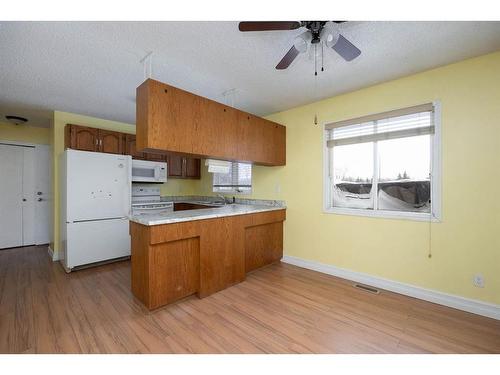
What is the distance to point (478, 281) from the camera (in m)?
2.05

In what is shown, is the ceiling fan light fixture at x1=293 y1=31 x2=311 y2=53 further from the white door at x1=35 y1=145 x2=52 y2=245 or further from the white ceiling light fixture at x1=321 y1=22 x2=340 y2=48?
the white door at x1=35 y1=145 x2=52 y2=245

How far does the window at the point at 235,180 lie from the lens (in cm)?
422

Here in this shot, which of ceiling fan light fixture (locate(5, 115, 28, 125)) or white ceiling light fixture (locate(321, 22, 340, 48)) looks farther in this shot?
ceiling fan light fixture (locate(5, 115, 28, 125))

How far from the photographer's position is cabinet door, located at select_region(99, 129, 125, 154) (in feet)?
11.8

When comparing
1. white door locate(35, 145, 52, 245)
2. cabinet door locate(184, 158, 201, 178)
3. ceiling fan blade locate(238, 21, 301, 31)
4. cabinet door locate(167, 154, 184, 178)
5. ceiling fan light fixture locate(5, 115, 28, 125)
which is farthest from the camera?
cabinet door locate(184, 158, 201, 178)

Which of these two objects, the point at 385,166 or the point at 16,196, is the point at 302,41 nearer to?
the point at 385,166

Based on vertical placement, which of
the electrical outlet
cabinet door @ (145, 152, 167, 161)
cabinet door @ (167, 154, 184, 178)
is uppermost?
cabinet door @ (145, 152, 167, 161)

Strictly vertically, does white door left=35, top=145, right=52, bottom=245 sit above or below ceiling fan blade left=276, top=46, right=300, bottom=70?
below

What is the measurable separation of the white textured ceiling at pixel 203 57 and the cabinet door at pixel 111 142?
70 centimetres

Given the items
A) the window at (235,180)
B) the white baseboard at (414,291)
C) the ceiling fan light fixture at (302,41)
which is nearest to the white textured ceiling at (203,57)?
the ceiling fan light fixture at (302,41)

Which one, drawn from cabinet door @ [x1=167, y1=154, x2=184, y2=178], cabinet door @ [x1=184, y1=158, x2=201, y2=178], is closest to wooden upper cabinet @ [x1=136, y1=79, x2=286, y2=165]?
cabinet door @ [x1=167, y1=154, x2=184, y2=178]

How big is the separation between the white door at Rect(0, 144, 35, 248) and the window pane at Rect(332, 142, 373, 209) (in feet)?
19.0

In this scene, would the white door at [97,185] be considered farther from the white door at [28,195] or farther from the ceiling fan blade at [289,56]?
the ceiling fan blade at [289,56]

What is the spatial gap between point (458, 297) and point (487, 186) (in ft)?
3.67
